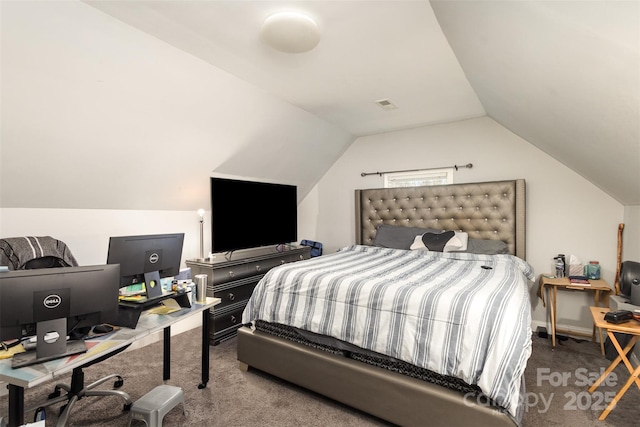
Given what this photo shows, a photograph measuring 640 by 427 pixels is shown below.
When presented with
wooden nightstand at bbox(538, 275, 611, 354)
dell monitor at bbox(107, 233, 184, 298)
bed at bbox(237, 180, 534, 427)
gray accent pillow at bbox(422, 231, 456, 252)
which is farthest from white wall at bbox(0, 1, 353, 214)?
wooden nightstand at bbox(538, 275, 611, 354)

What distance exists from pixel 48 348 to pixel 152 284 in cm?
65

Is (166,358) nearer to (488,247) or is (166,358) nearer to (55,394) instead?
(55,394)

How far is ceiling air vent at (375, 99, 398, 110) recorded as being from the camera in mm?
3285

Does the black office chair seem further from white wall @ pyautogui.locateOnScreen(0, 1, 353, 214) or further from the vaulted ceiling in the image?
the vaulted ceiling

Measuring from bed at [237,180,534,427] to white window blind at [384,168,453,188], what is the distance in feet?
3.85

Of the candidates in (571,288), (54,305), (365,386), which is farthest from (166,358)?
(571,288)

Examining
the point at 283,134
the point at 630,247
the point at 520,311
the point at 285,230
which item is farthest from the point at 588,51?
the point at 285,230

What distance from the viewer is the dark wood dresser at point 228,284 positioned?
3.14 meters

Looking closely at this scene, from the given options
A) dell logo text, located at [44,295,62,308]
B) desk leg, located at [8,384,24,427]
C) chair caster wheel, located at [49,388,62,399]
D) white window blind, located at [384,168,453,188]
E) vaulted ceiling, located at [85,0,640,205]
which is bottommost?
chair caster wheel, located at [49,388,62,399]

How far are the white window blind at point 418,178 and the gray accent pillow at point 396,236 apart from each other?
633mm

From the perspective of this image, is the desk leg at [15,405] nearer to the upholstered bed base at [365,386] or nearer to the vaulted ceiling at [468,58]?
the upholstered bed base at [365,386]

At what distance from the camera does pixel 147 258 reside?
1942mm

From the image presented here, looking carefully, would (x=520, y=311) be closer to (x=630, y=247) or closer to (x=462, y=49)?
(x=462, y=49)

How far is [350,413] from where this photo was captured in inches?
82.2
